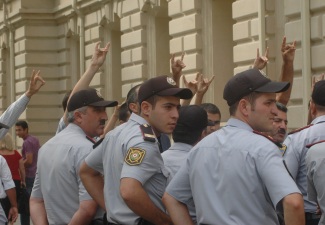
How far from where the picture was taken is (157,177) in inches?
254

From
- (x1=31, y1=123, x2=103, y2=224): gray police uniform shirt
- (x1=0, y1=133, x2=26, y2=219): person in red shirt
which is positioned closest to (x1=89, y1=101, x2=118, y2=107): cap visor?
(x1=31, y1=123, x2=103, y2=224): gray police uniform shirt

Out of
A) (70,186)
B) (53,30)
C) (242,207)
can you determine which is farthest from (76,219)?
(53,30)

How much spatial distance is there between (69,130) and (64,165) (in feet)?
1.02

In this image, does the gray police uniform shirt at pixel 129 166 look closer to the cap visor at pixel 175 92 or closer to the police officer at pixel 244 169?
the cap visor at pixel 175 92

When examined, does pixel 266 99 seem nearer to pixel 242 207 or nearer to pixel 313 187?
pixel 242 207

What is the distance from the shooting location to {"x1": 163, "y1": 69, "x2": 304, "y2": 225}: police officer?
534cm

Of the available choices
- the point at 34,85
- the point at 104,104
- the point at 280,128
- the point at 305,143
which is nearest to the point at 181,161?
the point at 305,143

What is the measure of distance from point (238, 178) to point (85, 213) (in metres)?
2.13

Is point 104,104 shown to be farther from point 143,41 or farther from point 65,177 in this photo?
point 143,41

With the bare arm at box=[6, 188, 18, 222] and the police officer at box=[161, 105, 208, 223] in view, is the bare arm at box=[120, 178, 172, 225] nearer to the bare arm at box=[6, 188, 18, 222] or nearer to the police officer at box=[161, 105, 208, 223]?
the police officer at box=[161, 105, 208, 223]

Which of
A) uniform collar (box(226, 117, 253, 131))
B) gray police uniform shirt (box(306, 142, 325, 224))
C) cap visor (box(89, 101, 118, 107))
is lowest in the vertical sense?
gray police uniform shirt (box(306, 142, 325, 224))

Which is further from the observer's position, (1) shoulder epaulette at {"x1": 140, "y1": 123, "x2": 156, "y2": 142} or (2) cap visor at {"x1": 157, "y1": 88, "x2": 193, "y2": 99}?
(2) cap visor at {"x1": 157, "y1": 88, "x2": 193, "y2": 99}

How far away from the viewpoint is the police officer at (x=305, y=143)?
729 cm

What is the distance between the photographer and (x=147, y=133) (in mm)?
6434
